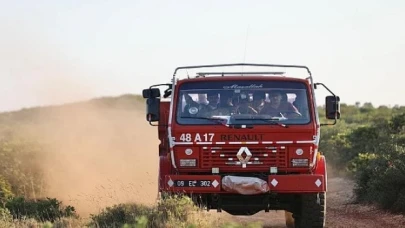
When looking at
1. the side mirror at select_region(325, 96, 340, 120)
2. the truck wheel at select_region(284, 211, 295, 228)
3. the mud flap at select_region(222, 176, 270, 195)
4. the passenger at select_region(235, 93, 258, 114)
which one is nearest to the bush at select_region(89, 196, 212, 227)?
the mud flap at select_region(222, 176, 270, 195)

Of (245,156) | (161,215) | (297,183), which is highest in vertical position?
(245,156)

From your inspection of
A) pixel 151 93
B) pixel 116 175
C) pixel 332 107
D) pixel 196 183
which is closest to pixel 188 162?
pixel 196 183

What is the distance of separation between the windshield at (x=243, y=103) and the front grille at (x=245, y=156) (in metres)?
0.40

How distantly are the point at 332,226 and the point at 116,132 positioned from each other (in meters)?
30.7

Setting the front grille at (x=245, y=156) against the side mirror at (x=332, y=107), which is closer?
the front grille at (x=245, y=156)

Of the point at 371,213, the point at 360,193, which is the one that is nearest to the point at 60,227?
the point at 371,213

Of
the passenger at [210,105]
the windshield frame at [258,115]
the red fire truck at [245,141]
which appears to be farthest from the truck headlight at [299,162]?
the passenger at [210,105]

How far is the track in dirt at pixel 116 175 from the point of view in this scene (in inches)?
683

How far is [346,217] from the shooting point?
57.1 ft

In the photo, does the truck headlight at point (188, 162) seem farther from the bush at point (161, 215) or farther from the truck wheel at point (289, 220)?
the truck wheel at point (289, 220)

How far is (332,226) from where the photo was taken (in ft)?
51.8

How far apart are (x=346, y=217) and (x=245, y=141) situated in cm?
481

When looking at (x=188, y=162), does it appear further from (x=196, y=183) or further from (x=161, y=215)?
(x=161, y=215)

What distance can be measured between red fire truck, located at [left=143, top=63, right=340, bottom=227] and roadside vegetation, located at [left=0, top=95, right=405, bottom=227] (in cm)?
71
